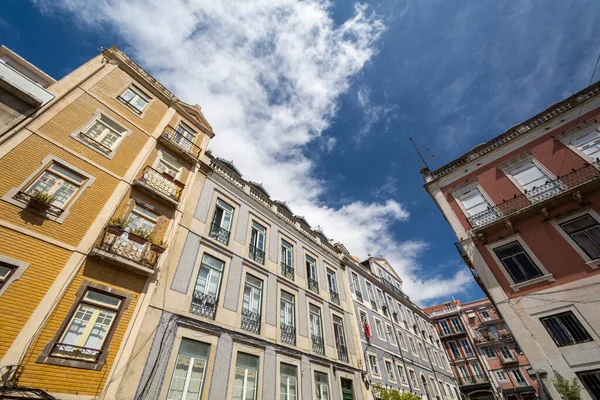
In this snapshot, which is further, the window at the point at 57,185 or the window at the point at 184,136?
the window at the point at 184,136

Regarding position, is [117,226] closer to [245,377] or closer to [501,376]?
[245,377]

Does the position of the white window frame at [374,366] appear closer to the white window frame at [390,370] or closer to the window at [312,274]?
the white window frame at [390,370]

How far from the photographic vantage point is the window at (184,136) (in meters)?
13.7

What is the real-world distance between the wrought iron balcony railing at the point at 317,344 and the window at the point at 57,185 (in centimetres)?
1240

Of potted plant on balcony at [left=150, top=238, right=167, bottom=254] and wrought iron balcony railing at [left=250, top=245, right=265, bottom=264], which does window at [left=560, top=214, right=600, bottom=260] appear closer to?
wrought iron balcony railing at [left=250, top=245, right=265, bottom=264]

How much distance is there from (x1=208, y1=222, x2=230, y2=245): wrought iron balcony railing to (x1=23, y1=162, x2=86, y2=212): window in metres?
5.31

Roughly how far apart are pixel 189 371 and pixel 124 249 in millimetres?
4706

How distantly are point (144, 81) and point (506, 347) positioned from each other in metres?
46.5

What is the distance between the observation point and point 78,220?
8.45m

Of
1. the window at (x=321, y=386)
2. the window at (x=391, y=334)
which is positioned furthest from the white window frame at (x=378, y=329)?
the window at (x=321, y=386)

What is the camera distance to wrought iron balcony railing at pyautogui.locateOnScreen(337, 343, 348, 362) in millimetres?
14867

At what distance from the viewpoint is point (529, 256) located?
38.2ft

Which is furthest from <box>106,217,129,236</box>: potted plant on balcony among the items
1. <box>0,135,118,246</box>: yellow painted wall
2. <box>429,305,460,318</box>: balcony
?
<box>429,305,460,318</box>: balcony

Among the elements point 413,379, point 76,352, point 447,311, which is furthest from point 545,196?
point 447,311
